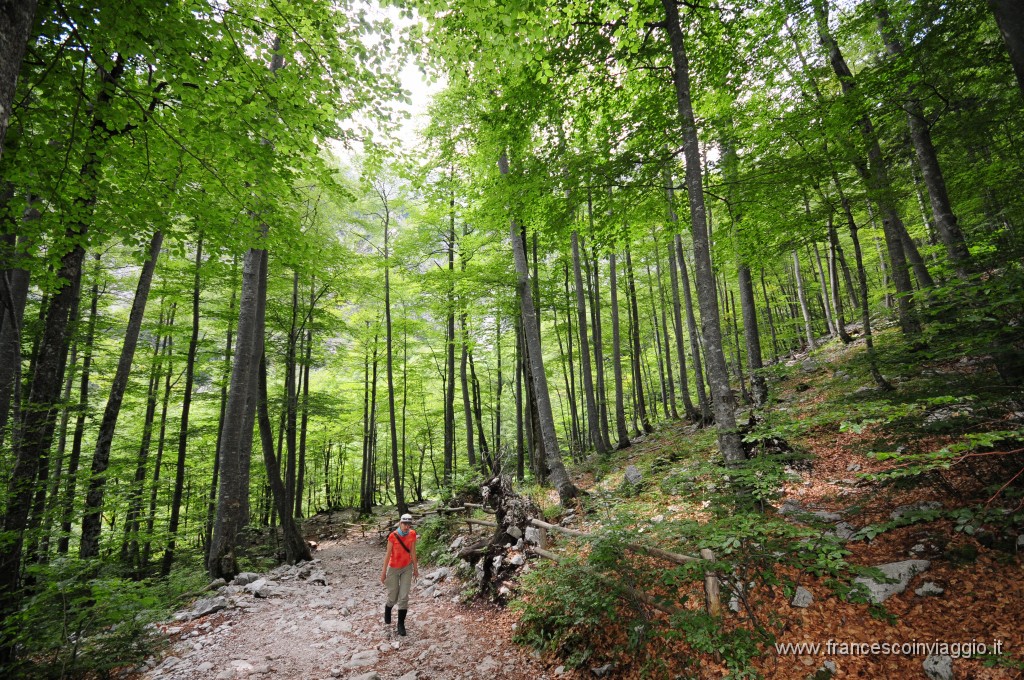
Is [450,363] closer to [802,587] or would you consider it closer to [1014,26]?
[802,587]

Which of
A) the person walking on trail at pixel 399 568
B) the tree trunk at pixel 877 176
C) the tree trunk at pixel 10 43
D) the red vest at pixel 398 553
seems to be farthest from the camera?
the tree trunk at pixel 877 176

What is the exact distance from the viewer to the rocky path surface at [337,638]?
16.2ft

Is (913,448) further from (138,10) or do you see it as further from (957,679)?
(138,10)

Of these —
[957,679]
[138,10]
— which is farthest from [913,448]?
[138,10]

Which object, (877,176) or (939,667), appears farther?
(877,176)

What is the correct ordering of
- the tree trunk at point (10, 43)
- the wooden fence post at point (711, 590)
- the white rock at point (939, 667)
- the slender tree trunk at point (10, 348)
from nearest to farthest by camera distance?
the tree trunk at point (10, 43) < the white rock at point (939, 667) < the wooden fence post at point (711, 590) < the slender tree trunk at point (10, 348)

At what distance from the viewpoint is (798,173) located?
6180 millimetres

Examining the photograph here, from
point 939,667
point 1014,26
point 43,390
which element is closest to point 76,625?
point 43,390

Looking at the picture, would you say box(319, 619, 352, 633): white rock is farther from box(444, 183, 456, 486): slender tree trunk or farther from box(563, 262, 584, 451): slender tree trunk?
box(563, 262, 584, 451): slender tree trunk

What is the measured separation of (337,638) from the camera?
19.9ft

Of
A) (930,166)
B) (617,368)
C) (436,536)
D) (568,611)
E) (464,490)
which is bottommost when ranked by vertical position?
(436,536)

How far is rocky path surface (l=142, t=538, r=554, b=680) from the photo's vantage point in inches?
194

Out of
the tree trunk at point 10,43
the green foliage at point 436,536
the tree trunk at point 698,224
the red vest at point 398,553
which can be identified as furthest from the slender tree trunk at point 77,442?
the tree trunk at point 698,224

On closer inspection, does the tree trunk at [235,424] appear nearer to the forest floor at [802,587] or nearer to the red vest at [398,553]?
the forest floor at [802,587]
